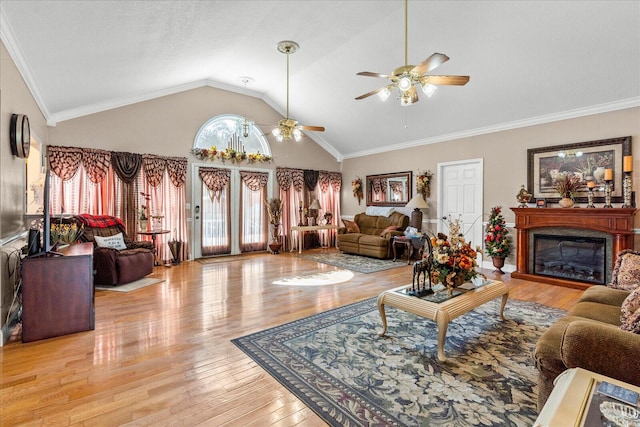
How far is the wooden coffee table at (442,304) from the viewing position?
7.97ft

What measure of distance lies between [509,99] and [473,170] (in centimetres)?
155

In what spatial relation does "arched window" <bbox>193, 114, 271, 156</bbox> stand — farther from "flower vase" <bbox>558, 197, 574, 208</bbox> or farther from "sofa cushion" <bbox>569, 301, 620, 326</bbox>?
"sofa cushion" <bbox>569, 301, 620, 326</bbox>

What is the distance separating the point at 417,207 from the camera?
6.75 m

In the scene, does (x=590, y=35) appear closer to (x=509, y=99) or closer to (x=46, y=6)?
(x=509, y=99)

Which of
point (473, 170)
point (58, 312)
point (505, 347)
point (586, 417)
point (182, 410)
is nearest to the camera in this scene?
point (586, 417)

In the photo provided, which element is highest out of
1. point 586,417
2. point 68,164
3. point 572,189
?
point 68,164

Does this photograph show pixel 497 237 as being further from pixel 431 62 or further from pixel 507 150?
pixel 431 62

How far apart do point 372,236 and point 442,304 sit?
479 centimetres

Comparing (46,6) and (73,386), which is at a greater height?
(46,6)

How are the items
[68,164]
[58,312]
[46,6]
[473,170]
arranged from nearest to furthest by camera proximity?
Result: [46,6] → [58,312] → [68,164] → [473,170]

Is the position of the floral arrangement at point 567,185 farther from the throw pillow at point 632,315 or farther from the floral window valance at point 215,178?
the floral window valance at point 215,178

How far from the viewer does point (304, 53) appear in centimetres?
518

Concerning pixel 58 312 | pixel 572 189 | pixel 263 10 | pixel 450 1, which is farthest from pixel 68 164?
pixel 572 189

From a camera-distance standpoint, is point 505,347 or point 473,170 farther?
point 473,170
